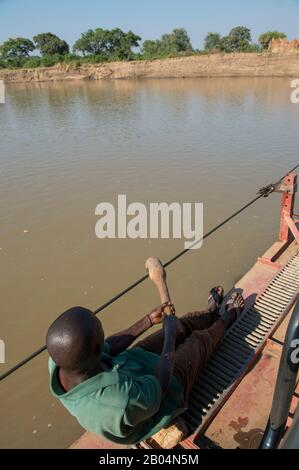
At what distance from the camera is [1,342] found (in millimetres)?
4109

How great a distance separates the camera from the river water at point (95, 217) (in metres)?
4.09

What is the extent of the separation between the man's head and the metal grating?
1.17m

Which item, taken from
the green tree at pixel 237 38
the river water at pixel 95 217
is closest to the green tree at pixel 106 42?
the green tree at pixel 237 38

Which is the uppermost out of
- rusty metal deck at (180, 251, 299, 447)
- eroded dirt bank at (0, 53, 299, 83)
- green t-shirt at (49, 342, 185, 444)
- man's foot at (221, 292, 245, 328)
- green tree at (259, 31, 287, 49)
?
green tree at (259, 31, 287, 49)

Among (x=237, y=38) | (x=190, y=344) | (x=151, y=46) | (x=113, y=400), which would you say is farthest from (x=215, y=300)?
(x=151, y=46)

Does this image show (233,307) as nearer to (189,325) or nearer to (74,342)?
(189,325)

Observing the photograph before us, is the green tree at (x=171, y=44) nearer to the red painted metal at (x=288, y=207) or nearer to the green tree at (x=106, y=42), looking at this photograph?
the green tree at (x=106, y=42)

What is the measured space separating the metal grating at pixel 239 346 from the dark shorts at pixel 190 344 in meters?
0.15

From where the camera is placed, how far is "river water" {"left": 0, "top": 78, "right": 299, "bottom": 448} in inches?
161

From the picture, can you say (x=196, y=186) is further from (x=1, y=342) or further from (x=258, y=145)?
(x=1, y=342)

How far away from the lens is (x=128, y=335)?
2320 millimetres

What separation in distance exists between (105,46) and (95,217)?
61.1m

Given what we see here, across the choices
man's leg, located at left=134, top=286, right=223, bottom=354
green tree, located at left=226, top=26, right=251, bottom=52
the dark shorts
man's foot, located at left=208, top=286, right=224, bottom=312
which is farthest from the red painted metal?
green tree, located at left=226, top=26, right=251, bottom=52

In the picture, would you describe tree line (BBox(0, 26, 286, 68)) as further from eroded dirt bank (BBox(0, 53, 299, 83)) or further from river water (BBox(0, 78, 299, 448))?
river water (BBox(0, 78, 299, 448))
